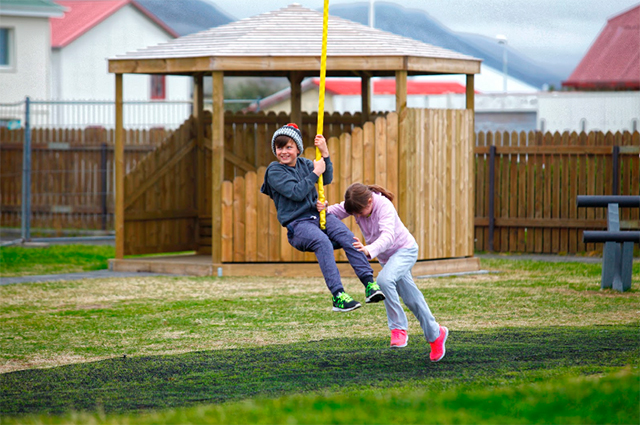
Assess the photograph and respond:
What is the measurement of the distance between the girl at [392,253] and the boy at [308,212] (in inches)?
8.3

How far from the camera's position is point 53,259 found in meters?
15.6

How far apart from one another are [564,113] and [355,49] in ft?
85.8

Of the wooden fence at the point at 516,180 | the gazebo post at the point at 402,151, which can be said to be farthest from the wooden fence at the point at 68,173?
the gazebo post at the point at 402,151

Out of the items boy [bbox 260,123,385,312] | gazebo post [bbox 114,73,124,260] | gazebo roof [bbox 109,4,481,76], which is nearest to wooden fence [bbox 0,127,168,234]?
gazebo post [bbox 114,73,124,260]

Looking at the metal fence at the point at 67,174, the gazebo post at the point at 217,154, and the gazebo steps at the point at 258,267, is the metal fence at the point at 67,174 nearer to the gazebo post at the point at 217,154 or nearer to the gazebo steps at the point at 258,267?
the gazebo steps at the point at 258,267

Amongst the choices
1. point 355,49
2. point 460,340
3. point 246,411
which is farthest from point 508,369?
point 355,49

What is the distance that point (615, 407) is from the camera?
5035 millimetres

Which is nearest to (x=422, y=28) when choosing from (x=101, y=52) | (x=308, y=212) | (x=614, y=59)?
(x=614, y=59)

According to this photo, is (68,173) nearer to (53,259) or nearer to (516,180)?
(53,259)

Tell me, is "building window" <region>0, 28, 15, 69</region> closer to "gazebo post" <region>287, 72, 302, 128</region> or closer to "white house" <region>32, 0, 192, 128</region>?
"white house" <region>32, 0, 192, 128</region>

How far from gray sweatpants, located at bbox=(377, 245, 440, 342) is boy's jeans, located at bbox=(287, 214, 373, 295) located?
209mm

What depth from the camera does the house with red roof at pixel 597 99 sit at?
3297 cm

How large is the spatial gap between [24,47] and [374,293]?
104 ft

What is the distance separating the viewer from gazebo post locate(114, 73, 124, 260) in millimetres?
14078
